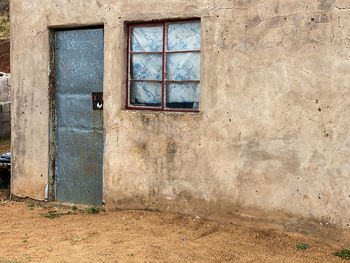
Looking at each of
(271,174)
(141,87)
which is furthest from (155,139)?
(271,174)

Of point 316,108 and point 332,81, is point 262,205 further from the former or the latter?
point 332,81

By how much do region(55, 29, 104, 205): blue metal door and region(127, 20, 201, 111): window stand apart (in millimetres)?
593

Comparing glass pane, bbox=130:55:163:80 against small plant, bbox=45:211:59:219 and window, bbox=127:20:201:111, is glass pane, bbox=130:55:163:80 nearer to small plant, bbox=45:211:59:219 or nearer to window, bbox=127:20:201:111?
window, bbox=127:20:201:111

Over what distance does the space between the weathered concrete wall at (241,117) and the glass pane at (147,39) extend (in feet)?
0.54

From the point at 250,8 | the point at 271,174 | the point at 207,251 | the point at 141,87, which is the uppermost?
the point at 250,8

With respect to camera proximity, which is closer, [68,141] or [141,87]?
[141,87]

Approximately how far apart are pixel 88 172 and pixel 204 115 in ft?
6.95

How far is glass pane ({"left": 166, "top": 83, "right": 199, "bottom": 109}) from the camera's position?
5559 mm

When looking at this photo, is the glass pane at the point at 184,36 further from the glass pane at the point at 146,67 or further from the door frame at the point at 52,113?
the door frame at the point at 52,113

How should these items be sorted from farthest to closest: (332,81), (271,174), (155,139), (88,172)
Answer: (88,172) → (155,139) → (271,174) → (332,81)

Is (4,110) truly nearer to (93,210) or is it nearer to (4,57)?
(93,210)

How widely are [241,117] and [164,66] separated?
4.22ft

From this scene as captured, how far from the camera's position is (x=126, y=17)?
583 cm

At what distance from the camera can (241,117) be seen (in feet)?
16.8
